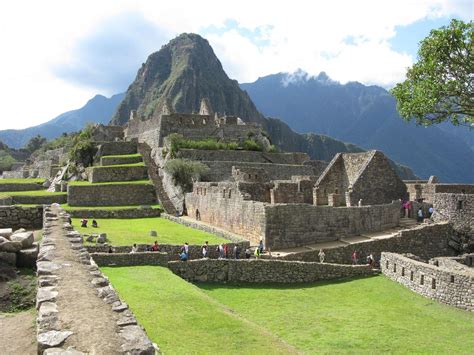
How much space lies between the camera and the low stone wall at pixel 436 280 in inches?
593

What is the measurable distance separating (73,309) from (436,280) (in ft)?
43.7

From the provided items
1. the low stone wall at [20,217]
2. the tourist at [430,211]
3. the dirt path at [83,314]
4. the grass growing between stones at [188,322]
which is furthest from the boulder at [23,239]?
the tourist at [430,211]

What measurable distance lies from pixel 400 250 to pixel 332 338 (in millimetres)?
12020

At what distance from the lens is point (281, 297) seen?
1622cm

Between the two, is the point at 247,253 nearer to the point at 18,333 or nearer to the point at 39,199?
the point at 18,333

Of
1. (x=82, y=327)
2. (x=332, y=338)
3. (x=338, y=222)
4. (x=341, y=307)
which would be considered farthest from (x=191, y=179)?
(x=82, y=327)

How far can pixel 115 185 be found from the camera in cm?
3894

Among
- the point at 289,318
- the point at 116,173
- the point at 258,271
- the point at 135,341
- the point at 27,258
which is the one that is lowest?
the point at 289,318

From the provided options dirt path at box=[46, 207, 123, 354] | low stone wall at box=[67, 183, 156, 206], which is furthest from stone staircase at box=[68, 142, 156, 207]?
dirt path at box=[46, 207, 123, 354]

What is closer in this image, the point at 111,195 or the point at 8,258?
the point at 8,258

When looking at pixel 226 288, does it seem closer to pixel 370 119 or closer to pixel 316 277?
pixel 316 277

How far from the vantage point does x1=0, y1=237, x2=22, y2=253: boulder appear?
337 inches

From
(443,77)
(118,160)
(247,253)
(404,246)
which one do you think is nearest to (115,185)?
(118,160)

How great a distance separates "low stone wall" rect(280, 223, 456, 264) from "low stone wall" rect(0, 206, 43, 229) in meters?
9.88
